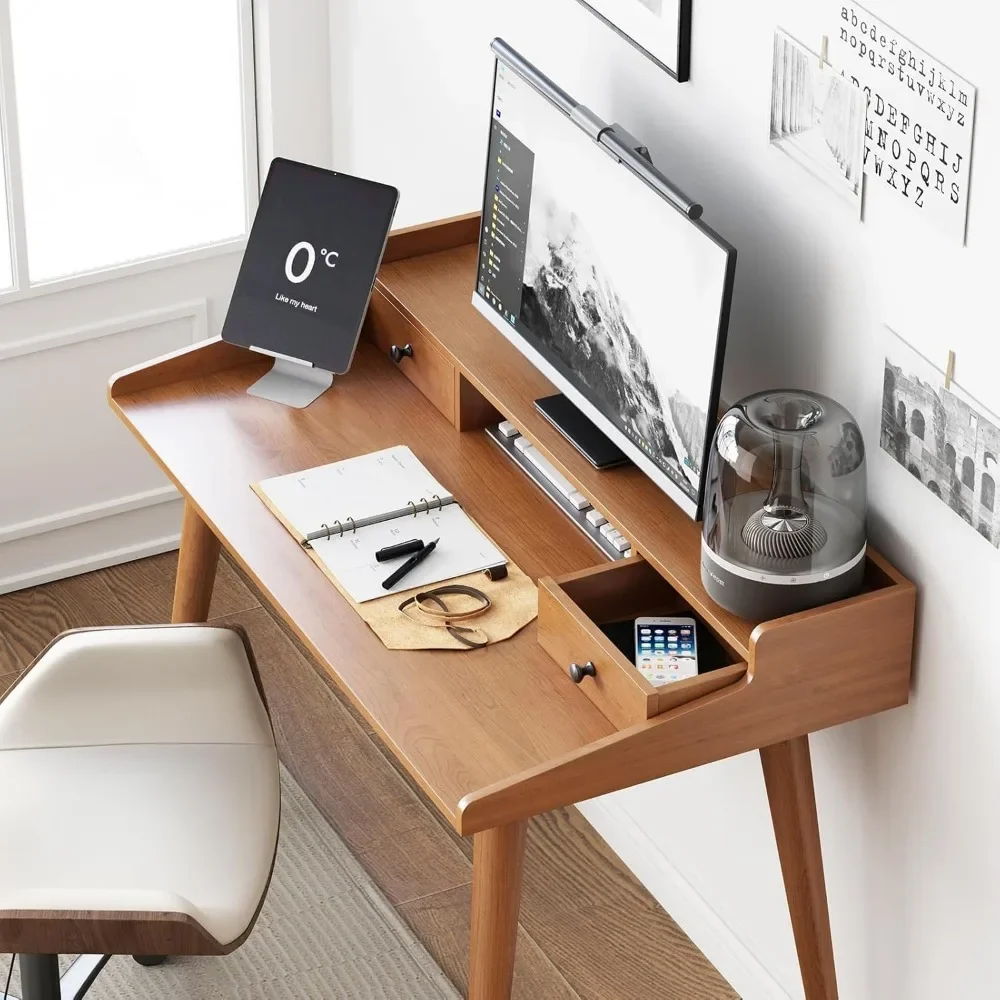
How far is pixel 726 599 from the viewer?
1927 mm

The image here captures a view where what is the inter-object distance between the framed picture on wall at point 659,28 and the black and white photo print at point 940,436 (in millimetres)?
492

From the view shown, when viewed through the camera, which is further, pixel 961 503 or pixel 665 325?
pixel 665 325

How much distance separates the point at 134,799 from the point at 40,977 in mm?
248

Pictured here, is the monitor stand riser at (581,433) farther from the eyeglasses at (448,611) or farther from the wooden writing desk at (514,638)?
the eyeglasses at (448,611)

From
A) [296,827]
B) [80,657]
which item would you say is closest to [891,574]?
[80,657]

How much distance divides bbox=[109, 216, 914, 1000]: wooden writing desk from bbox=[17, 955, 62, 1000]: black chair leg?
0.53 m

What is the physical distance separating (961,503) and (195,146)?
1.94 metres

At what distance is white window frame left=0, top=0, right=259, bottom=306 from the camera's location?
3018 millimetres

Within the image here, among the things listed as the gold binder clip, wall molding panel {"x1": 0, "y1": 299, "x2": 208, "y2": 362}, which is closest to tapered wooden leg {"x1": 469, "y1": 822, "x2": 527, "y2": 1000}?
the gold binder clip

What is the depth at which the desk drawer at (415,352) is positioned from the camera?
247cm

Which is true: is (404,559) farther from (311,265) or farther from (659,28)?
(659,28)

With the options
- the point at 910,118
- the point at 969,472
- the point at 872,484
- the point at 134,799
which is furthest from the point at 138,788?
the point at 910,118

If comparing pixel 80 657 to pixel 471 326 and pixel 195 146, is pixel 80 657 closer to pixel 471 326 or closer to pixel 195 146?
pixel 471 326

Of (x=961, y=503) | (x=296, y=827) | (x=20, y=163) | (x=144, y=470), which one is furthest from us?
(x=144, y=470)
